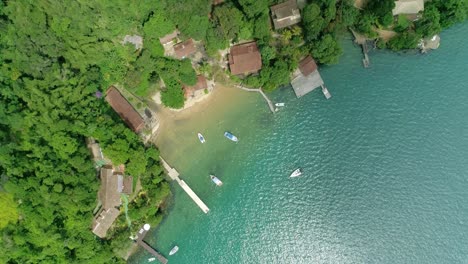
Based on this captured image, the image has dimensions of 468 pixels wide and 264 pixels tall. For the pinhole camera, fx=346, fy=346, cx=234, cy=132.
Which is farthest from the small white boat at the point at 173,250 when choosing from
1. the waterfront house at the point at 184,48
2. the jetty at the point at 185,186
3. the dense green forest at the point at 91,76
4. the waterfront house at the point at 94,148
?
the waterfront house at the point at 184,48

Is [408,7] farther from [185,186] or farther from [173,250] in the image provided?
[173,250]

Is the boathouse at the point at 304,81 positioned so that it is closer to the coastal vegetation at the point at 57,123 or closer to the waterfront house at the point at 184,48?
the waterfront house at the point at 184,48

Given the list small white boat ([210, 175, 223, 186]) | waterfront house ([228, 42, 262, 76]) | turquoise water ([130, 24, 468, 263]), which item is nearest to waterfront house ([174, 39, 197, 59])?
waterfront house ([228, 42, 262, 76])

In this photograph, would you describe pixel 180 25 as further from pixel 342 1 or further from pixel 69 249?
pixel 69 249

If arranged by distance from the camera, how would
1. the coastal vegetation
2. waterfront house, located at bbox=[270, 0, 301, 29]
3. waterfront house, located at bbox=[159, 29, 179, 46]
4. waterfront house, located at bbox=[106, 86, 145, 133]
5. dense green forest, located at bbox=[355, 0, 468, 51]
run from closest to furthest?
the coastal vegetation
waterfront house, located at bbox=[159, 29, 179, 46]
waterfront house, located at bbox=[270, 0, 301, 29]
dense green forest, located at bbox=[355, 0, 468, 51]
waterfront house, located at bbox=[106, 86, 145, 133]

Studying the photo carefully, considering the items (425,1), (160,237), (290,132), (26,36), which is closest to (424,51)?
(425,1)

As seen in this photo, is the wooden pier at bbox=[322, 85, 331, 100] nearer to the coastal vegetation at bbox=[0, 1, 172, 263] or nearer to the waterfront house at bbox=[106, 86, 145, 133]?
the coastal vegetation at bbox=[0, 1, 172, 263]
